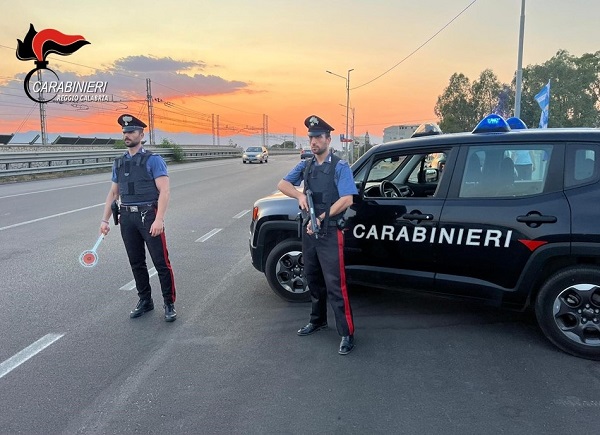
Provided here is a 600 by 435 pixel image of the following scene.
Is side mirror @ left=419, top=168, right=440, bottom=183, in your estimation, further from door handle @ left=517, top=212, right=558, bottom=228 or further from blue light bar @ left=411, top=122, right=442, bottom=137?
door handle @ left=517, top=212, right=558, bottom=228

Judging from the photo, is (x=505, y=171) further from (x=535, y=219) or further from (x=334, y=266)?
(x=334, y=266)

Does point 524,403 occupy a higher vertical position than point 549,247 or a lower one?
lower

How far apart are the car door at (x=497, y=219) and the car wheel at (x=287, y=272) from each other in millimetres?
1398

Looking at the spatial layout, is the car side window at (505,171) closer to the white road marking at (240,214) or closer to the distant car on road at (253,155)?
the white road marking at (240,214)

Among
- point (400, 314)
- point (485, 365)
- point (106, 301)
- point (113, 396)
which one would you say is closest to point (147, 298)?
point (106, 301)

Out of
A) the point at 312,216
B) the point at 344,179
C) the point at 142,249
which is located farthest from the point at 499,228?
the point at 142,249

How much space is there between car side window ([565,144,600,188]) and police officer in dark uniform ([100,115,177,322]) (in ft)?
11.1

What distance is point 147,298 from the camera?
4523 mm

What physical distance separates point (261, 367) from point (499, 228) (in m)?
2.15

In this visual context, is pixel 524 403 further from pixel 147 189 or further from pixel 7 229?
pixel 7 229

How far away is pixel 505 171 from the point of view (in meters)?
3.77

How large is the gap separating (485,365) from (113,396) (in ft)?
8.68

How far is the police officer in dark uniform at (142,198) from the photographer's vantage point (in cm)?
421

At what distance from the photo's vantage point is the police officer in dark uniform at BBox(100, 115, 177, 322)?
4.21m
